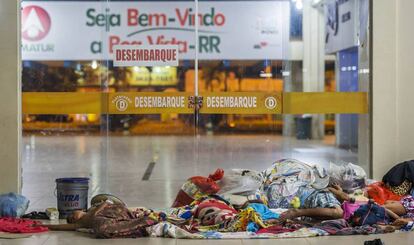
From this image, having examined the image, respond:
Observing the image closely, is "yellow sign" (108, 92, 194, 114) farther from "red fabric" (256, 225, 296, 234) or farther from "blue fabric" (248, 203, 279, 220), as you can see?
"red fabric" (256, 225, 296, 234)

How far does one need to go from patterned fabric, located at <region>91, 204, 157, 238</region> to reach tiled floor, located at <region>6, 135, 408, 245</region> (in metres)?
0.12

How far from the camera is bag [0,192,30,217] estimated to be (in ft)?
25.9

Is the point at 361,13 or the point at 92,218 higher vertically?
the point at 361,13

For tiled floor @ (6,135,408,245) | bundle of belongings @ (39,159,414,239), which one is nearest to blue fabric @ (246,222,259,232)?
bundle of belongings @ (39,159,414,239)

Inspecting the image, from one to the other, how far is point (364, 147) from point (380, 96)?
45.1 inches

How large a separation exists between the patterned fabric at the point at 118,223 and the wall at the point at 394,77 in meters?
3.91

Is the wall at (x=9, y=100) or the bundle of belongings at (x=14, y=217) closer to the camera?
the bundle of belongings at (x=14, y=217)

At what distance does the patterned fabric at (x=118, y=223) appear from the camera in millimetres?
7031

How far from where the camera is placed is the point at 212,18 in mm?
20875

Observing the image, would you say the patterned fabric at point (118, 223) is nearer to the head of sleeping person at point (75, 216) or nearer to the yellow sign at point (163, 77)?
the head of sleeping person at point (75, 216)

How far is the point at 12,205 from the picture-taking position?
26.2 feet

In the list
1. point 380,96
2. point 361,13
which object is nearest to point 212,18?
point 361,13

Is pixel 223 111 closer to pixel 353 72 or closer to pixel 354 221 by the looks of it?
pixel 354 221

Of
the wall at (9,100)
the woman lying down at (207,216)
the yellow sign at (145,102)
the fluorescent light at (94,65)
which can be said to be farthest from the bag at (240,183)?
the fluorescent light at (94,65)
